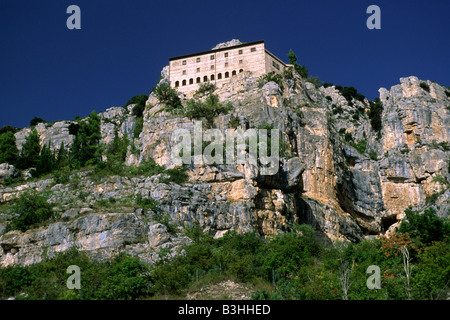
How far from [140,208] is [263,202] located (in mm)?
11574

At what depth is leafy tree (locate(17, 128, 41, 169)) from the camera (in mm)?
69312

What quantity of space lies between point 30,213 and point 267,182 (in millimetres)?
20498

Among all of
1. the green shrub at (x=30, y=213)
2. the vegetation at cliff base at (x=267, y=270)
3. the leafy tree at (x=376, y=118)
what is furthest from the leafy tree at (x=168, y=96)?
the leafy tree at (x=376, y=118)

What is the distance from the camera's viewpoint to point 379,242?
44.6 meters

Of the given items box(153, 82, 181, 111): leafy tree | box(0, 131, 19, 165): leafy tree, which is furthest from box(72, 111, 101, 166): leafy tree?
box(153, 82, 181, 111): leafy tree

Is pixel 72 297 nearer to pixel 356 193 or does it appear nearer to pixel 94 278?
pixel 94 278

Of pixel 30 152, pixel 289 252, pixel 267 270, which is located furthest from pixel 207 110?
pixel 30 152

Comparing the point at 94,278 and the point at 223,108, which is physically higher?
the point at 223,108

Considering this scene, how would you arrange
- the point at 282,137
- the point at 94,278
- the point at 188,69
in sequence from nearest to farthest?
the point at 94,278 → the point at 282,137 → the point at 188,69

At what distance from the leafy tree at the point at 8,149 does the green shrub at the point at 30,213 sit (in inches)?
942

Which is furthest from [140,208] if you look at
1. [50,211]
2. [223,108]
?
[223,108]

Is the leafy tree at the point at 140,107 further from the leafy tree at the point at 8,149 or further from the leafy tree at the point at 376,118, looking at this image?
the leafy tree at the point at 376,118

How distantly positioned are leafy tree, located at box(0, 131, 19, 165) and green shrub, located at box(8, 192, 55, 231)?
78.5 ft

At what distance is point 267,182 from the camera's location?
2083 inches
